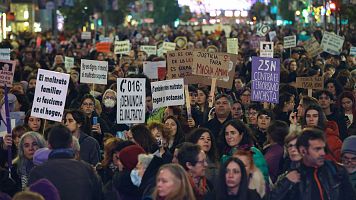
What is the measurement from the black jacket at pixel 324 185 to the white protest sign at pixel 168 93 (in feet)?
21.3

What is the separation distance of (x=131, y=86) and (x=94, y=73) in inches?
208

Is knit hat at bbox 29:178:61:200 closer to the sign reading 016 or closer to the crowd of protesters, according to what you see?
the crowd of protesters

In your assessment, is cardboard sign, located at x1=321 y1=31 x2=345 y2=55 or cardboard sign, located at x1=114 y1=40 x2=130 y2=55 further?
cardboard sign, located at x1=114 y1=40 x2=130 y2=55

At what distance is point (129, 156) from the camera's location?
418 inches

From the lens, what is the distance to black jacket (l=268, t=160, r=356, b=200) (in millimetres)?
9641

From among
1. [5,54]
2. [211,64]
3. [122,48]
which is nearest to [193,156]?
[211,64]

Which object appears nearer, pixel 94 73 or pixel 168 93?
pixel 168 93

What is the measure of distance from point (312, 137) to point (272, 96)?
7.44 metres

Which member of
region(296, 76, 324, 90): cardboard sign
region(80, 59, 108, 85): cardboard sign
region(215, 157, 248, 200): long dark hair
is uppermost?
region(80, 59, 108, 85): cardboard sign

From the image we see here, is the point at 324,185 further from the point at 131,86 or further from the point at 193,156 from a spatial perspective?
the point at 131,86

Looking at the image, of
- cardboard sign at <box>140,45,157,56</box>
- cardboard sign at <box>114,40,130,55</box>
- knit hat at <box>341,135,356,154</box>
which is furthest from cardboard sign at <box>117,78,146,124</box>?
cardboard sign at <box>140,45,157,56</box>

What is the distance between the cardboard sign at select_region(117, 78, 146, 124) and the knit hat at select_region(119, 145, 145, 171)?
4301 millimetres

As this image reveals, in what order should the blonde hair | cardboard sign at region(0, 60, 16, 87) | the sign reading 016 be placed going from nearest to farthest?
the blonde hair, the sign reading 016, cardboard sign at region(0, 60, 16, 87)

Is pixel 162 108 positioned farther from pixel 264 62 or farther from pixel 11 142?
pixel 11 142
